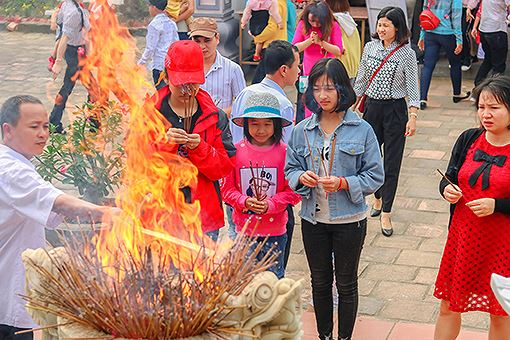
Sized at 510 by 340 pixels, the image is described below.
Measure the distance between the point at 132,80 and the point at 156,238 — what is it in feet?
6.23

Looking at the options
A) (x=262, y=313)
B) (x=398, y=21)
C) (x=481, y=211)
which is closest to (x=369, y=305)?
(x=481, y=211)

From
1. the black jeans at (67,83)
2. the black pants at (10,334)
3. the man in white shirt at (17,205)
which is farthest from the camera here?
the black jeans at (67,83)

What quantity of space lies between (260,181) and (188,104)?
2.47ft

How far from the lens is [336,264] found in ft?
17.6

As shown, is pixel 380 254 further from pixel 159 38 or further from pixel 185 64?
pixel 159 38

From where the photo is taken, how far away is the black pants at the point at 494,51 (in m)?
11.2

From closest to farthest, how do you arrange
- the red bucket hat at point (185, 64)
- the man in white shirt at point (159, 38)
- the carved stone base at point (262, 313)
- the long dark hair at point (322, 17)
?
1. the carved stone base at point (262, 313)
2. the red bucket hat at point (185, 64)
3. the long dark hair at point (322, 17)
4. the man in white shirt at point (159, 38)

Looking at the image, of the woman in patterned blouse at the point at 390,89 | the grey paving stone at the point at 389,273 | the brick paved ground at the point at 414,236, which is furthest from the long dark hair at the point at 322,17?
the grey paving stone at the point at 389,273

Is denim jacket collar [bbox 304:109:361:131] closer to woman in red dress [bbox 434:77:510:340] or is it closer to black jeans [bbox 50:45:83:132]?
woman in red dress [bbox 434:77:510:340]

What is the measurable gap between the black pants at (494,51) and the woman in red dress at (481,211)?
6.49 metres

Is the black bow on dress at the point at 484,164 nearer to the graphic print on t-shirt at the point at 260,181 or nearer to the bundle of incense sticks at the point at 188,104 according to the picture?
the graphic print on t-shirt at the point at 260,181

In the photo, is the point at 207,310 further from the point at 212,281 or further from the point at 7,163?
the point at 7,163

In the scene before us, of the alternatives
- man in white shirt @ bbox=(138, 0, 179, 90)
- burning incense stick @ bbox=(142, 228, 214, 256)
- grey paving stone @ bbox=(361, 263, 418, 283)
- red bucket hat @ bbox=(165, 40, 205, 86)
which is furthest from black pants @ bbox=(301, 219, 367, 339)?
man in white shirt @ bbox=(138, 0, 179, 90)

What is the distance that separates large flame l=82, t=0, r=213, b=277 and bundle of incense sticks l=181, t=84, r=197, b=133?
120 mm
